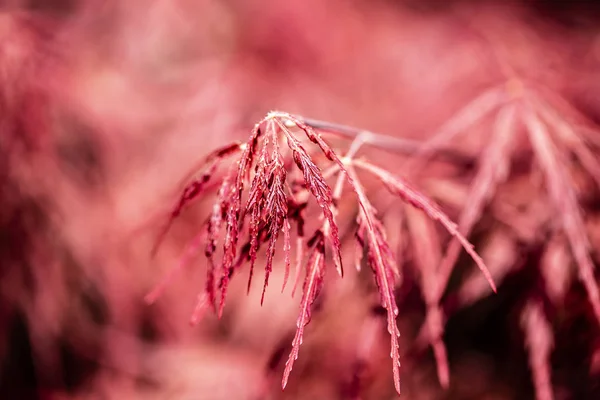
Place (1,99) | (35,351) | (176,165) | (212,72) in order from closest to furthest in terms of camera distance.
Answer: (1,99) < (35,351) < (176,165) < (212,72)

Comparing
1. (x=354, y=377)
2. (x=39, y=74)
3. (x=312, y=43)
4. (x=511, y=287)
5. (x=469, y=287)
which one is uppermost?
(x=312, y=43)

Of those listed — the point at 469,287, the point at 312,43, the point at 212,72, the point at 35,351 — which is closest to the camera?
the point at 469,287

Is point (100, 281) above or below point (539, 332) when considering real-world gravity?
above

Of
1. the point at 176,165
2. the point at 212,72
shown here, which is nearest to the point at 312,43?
the point at 212,72

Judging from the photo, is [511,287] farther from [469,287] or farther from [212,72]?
[212,72]

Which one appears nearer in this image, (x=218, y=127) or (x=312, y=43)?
(x=218, y=127)

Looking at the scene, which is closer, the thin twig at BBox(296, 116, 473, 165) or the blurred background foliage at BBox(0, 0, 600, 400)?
the thin twig at BBox(296, 116, 473, 165)

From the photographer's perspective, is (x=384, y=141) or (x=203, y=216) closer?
(x=384, y=141)

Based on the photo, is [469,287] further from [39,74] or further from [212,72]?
[212,72]

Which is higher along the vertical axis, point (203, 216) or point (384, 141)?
point (203, 216)

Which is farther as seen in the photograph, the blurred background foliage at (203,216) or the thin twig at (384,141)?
the blurred background foliage at (203,216)
